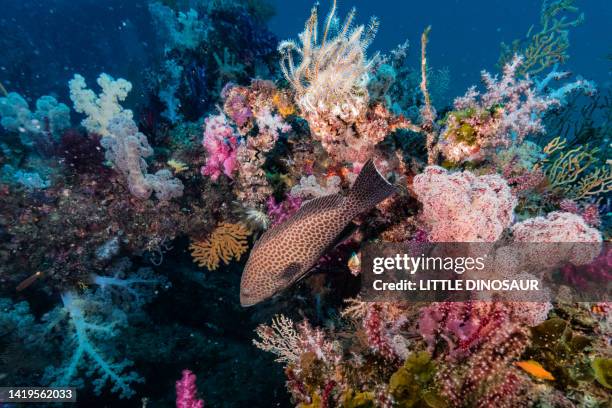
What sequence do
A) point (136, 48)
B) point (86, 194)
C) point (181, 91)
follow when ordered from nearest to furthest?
point (86, 194) < point (181, 91) < point (136, 48)

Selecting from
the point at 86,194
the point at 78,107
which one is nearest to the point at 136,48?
the point at 78,107

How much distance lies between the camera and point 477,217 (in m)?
3.22

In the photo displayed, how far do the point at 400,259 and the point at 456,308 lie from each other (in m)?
0.83

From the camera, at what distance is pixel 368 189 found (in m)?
3.49

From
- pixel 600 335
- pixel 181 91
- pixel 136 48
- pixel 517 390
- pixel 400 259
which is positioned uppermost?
pixel 136 48

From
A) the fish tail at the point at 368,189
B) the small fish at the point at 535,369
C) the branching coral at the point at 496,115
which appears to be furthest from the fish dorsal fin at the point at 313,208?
the small fish at the point at 535,369

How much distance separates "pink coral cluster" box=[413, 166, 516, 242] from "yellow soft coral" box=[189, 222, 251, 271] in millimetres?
2711

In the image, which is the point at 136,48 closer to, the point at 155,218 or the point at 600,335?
the point at 155,218

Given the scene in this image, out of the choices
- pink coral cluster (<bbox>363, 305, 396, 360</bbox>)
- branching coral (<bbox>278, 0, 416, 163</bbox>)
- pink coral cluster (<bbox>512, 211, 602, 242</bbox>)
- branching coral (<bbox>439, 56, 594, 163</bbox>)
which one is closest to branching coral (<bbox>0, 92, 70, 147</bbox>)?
branching coral (<bbox>278, 0, 416, 163</bbox>)

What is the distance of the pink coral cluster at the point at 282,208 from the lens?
469cm

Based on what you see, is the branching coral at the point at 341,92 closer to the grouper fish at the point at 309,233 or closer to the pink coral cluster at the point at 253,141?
the pink coral cluster at the point at 253,141

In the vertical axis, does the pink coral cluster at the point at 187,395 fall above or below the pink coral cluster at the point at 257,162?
below

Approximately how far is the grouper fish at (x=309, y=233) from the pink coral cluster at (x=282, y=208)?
0.93 meters

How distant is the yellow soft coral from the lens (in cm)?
507
